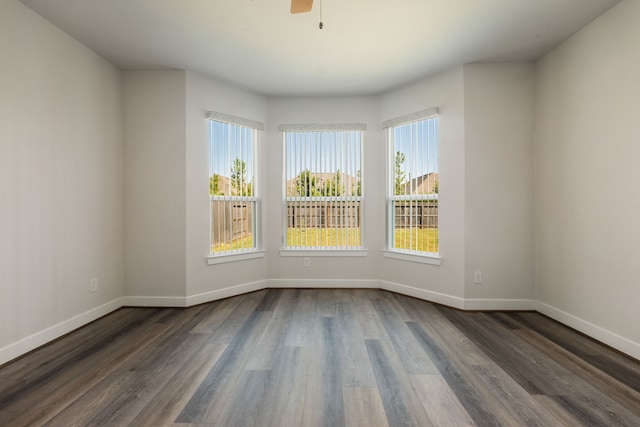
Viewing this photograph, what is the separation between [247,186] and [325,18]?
2.41 meters

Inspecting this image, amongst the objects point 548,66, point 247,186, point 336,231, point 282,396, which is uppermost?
point 548,66

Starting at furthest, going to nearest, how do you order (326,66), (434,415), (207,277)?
(207,277) < (326,66) < (434,415)

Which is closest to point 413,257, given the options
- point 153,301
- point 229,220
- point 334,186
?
point 334,186

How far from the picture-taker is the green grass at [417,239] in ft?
13.5

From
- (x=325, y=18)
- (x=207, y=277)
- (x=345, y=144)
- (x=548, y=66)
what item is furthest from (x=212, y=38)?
(x=548, y=66)

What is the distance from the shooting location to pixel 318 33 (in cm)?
305

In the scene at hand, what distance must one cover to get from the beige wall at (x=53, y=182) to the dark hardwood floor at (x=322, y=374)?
0.34 meters

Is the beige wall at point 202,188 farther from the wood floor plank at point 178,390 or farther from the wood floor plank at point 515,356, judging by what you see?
the wood floor plank at point 515,356

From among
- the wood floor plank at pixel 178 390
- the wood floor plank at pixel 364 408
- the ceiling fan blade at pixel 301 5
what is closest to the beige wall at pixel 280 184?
the wood floor plank at pixel 178 390

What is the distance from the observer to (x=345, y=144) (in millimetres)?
4750

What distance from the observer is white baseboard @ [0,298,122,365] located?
97.7 inches

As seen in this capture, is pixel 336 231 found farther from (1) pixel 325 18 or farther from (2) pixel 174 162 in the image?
(1) pixel 325 18

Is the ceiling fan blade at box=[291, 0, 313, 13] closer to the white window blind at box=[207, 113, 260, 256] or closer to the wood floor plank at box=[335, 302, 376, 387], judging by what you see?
the wood floor plank at box=[335, 302, 376, 387]

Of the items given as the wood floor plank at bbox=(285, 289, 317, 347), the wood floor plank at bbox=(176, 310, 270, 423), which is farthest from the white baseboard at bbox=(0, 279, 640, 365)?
the wood floor plank at bbox=(176, 310, 270, 423)
